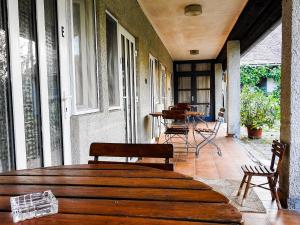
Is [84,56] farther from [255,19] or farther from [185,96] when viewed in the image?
[185,96]

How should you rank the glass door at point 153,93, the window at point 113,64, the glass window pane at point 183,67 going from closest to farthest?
the window at point 113,64 → the glass door at point 153,93 → the glass window pane at point 183,67

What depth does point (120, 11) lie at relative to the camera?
3.79 meters

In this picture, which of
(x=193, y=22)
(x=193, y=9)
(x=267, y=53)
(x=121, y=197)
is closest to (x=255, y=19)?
(x=193, y=9)

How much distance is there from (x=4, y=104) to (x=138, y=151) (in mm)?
865

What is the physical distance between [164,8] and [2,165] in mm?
4543

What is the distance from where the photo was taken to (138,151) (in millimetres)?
1578

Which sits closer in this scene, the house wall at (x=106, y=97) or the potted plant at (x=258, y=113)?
the house wall at (x=106, y=97)

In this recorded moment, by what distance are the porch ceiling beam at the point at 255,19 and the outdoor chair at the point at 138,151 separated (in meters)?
3.66

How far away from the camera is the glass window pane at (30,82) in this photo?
1.83 meters

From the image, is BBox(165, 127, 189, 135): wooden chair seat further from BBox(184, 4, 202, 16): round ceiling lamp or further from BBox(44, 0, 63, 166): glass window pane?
BBox(44, 0, 63, 166): glass window pane

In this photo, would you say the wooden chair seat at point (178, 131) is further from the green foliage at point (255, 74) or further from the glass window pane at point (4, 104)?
the green foliage at point (255, 74)

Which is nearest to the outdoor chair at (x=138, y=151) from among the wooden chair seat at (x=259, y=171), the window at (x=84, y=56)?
the window at (x=84, y=56)

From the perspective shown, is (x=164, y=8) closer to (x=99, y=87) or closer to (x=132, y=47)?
(x=132, y=47)

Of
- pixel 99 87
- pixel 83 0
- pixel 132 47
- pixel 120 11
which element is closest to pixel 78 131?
pixel 99 87
